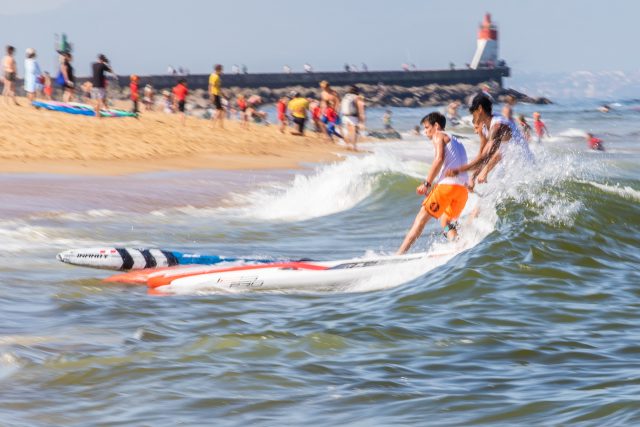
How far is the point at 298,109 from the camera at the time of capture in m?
32.4

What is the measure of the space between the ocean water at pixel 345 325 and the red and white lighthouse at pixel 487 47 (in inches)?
3724

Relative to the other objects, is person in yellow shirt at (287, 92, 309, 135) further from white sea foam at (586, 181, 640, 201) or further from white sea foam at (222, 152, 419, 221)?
white sea foam at (586, 181, 640, 201)

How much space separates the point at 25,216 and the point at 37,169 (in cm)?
609

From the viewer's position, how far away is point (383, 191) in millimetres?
20781

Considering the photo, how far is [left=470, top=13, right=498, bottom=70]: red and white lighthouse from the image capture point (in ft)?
357

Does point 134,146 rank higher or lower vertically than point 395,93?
higher

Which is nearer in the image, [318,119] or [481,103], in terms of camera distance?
[481,103]

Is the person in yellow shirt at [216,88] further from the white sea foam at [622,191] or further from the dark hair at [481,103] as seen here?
the dark hair at [481,103]

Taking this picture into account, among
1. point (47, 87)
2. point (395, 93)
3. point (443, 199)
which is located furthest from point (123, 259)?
point (395, 93)

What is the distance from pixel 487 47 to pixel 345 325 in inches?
4082

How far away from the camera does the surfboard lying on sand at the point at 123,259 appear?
441 inches

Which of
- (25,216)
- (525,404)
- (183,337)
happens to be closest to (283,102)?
(25,216)

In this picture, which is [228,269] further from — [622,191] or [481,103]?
[622,191]

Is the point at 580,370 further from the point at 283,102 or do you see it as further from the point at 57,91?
the point at 57,91
